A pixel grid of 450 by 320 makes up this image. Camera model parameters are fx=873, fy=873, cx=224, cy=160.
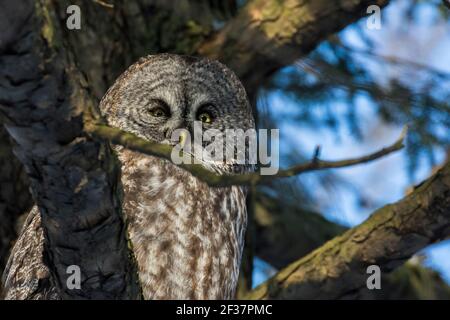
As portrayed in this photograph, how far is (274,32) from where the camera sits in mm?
4469

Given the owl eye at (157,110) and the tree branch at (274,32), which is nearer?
the owl eye at (157,110)

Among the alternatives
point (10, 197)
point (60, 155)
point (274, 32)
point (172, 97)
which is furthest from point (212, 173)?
point (10, 197)

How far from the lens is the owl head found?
4199mm

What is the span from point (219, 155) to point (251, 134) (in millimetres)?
231

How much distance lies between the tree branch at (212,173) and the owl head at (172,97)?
1.89 meters

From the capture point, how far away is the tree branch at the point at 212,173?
201cm

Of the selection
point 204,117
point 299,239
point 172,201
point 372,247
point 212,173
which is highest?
point 212,173

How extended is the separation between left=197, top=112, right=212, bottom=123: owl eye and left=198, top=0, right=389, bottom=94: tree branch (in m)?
0.38

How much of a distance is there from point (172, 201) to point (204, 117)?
723 millimetres

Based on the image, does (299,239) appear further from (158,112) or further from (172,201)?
(172,201)

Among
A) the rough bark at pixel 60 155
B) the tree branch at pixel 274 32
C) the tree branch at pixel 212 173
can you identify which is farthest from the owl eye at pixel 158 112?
the tree branch at pixel 212 173

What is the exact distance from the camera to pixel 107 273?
2.72 m

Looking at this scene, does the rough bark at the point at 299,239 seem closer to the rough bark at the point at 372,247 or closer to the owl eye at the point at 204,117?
the owl eye at the point at 204,117

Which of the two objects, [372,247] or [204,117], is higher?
[204,117]
